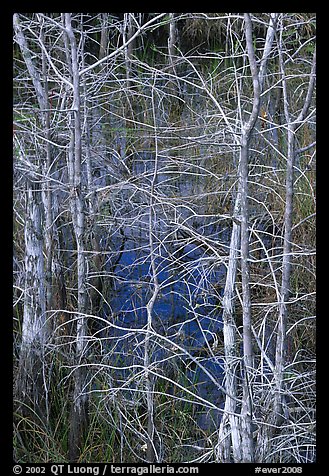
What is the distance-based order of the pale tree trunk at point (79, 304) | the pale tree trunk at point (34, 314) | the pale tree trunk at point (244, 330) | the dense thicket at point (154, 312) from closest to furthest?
the pale tree trunk at point (244, 330), the dense thicket at point (154, 312), the pale tree trunk at point (79, 304), the pale tree trunk at point (34, 314)

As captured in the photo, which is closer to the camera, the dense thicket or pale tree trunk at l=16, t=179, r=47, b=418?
the dense thicket

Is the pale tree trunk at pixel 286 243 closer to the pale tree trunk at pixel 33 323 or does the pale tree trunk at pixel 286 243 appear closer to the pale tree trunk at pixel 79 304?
the pale tree trunk at pixel 79 304

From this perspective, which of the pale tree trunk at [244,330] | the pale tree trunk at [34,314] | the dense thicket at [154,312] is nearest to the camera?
the pale tree trunk at [244,330]

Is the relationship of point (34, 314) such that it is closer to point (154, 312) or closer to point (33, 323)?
point (33, 323)

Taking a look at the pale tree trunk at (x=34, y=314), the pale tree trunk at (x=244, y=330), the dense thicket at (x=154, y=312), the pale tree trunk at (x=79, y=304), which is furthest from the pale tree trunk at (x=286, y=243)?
the pale tree trunk at (x=34, y=314)

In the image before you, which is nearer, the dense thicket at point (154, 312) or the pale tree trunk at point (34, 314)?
the dense thicket at point (154, 312)

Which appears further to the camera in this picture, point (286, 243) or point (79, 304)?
point (79, 304)

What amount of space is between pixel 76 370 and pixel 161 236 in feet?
5.68

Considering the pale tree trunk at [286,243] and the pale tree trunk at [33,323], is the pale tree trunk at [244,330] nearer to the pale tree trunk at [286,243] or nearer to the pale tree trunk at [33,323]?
the pale tree trunk at [286,243]

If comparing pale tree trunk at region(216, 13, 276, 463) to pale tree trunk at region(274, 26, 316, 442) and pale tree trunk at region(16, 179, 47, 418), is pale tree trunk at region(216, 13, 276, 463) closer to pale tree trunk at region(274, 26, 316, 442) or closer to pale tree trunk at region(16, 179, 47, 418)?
pale tree trunk at region(274, 26, 316, 442)

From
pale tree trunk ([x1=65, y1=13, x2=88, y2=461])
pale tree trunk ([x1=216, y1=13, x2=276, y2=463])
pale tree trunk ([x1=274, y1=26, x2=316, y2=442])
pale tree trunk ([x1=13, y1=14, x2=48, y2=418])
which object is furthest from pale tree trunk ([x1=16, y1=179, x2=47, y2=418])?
pale tree trunk ([x1=274, y1=26, x2=316, y2=442])

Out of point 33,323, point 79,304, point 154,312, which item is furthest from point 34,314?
point 154,312
